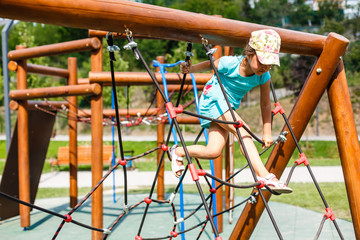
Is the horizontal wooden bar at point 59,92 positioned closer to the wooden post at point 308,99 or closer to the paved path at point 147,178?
the wooden post at point 308,99

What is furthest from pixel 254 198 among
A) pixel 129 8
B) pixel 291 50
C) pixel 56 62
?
pixel 56 62

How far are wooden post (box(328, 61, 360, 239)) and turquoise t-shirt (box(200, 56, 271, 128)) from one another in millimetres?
669

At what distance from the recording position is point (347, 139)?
116 inches

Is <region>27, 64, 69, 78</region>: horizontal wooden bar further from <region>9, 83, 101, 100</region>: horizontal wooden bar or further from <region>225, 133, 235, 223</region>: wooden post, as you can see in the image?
<region>225, 133, 235, 223</region>: wooden post

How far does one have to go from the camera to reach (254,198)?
9.50 feet

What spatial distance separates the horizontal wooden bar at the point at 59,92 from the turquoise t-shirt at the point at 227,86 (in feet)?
5.81

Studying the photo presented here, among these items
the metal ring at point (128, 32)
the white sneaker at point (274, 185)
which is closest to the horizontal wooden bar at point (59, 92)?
the metal ring at point (128, 32)

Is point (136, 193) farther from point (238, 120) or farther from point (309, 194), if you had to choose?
point (238, 120)

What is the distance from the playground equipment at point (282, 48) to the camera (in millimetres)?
2328

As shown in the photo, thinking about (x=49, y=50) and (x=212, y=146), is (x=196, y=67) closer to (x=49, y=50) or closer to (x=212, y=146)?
(x=212, y=146)

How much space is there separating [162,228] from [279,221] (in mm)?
1536

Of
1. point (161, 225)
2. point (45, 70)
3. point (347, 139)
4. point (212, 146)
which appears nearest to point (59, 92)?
point (45, 70)

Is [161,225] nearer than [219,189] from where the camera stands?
No

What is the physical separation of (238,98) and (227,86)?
0.12 m
